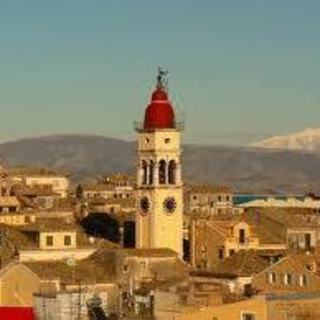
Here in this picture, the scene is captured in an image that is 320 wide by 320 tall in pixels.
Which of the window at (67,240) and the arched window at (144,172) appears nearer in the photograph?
the window at (67,240)

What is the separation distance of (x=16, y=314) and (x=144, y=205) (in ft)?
62.5

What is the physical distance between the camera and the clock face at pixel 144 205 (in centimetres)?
5922

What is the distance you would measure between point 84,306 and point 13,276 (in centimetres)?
787

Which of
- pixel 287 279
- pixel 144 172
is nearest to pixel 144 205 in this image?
pixel 144 172

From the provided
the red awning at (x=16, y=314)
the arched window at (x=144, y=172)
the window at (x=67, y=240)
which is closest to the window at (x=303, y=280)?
the red awning at (x=16, y=314)

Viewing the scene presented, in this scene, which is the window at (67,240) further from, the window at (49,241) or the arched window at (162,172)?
the arched window at (162,172)

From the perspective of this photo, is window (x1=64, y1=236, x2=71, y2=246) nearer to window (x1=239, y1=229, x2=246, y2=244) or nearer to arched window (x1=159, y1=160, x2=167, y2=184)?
arched window (x1=159, y1=160, x2=167, y2=184)

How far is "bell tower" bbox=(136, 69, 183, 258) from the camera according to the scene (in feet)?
193

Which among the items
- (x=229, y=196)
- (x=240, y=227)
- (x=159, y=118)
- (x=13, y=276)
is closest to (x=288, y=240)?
(x=240, y=227)

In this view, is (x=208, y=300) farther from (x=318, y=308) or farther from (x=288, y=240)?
(x=288, y=240)

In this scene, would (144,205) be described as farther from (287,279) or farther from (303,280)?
(303,280)

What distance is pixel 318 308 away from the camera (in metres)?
38.0

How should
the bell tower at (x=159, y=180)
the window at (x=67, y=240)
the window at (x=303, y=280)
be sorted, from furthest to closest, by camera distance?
the bell tower at (x=159, y=180) → the window at (x=67, y=240) → the window at (x=303, y=280)

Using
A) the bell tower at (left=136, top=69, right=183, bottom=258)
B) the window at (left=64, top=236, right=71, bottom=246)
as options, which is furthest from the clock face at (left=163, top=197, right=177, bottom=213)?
the window at (left=64, top=236, right=71, bottom=246)
